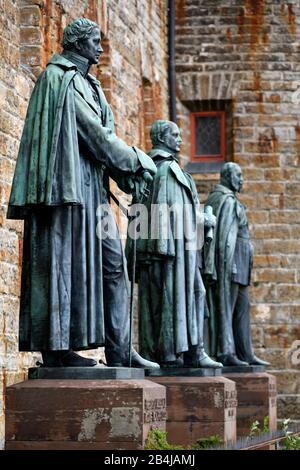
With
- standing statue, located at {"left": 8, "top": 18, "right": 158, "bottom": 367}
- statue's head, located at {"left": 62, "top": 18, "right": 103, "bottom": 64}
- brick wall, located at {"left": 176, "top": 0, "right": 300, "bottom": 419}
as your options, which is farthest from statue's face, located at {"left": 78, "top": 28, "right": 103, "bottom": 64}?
brick wall, located at {"left": 176, "top": 0, "right": 300, "bottom": 419}

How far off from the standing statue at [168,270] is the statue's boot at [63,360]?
3019 millimetres

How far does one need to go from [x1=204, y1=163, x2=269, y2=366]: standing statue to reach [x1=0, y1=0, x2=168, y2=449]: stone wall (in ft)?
6.53

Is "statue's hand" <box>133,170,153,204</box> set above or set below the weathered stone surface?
above

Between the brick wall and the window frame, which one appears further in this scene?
the window frame

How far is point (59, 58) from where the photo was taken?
356 inches

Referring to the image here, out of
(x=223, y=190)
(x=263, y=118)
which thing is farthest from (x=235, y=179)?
(x=263, y=118)

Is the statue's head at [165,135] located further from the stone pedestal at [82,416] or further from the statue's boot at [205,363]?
the stone pedestal at [82,416]

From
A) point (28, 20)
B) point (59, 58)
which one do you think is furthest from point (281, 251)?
point (59, 58)

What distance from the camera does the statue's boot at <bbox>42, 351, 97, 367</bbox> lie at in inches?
343

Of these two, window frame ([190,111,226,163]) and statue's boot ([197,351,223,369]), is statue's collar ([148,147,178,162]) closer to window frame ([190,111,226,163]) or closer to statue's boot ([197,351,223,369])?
statue's boot ([197,351,223,369])

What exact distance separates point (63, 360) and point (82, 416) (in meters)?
0.48

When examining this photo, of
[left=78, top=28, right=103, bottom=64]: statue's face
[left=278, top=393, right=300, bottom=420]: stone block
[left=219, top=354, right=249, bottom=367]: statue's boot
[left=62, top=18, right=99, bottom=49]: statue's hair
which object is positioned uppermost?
[left=62, top=18, right=99, bottom=49]: statue's hair

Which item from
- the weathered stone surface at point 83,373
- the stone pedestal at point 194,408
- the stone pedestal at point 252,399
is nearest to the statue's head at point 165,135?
the stone pedestal at point 194,408

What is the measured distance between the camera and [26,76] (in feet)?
42.4
